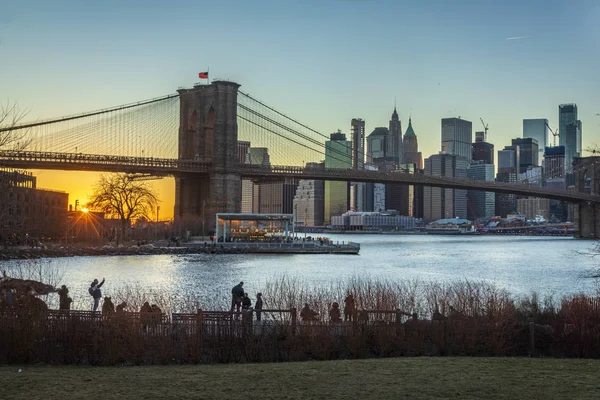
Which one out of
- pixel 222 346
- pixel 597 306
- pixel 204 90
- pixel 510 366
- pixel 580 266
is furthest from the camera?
pixel 204 90

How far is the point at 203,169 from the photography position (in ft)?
276

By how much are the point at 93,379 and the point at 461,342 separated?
8.53 metres

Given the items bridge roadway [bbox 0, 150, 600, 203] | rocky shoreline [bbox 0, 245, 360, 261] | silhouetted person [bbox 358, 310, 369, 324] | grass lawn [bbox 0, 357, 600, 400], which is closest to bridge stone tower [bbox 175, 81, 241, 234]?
bridge roadway [bbox 0, 150, 600, 203]

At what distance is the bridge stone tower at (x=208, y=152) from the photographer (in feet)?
275

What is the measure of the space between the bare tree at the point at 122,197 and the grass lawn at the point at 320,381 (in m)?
67.5

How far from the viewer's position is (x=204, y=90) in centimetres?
8875

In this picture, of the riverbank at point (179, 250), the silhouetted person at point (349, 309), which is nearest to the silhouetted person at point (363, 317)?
the silhouetted person at point (349, 309)

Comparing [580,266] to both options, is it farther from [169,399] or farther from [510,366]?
[169,399]

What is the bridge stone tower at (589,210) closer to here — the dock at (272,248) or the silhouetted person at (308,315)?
the dock at (272,248)

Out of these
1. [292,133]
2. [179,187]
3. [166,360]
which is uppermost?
[292,133]

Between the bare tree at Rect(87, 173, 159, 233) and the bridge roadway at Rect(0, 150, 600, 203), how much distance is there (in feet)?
15.6

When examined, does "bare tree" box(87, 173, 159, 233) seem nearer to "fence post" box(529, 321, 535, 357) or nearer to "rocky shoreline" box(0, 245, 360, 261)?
"rocky shoreline" box(0, 245, 360, 261)

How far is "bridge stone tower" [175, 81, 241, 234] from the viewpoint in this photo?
83688 mm

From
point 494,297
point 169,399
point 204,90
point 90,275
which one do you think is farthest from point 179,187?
point 169,399
